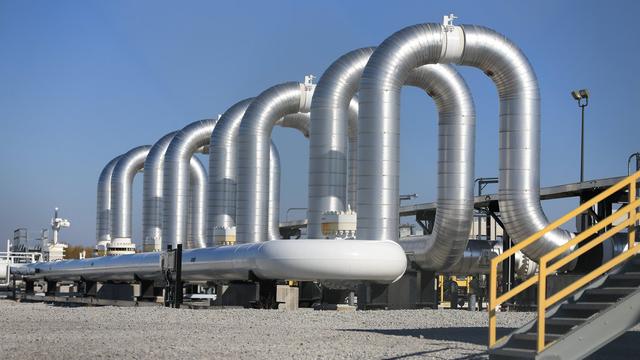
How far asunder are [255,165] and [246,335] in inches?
677

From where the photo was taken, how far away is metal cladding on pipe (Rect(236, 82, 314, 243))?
3297 cm

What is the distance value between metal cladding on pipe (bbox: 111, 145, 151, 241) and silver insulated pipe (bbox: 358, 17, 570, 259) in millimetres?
24352

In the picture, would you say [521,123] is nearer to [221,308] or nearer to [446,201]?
[446,201]

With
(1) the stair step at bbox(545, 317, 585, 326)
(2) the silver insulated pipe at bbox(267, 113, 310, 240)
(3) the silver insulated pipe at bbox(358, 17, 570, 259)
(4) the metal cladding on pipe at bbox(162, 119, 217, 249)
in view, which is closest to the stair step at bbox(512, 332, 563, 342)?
(1) the stair step at bbox(545, 317, 585, 326)

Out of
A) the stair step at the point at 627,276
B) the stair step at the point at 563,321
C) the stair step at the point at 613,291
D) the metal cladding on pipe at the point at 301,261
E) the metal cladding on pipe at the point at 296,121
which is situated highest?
the metal cladding on pipe at the point at 296,121

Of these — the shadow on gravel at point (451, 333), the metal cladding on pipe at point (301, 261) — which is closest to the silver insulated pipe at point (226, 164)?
the metal cladding on pipe at point (301, 261)

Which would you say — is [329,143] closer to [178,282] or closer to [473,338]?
[178,282]

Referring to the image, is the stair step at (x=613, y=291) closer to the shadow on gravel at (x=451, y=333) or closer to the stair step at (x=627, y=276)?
the stair step at (x=627, y=276)

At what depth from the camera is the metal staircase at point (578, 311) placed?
10172mm

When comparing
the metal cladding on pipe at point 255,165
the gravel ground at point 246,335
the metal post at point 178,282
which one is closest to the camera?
the gravel ground at point 246,335

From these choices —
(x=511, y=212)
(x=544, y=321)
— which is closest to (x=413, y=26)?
(x=511, y=212)

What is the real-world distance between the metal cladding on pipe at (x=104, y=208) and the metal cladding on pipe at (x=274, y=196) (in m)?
11.4

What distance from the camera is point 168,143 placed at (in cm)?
4428

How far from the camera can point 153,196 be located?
44469mm
